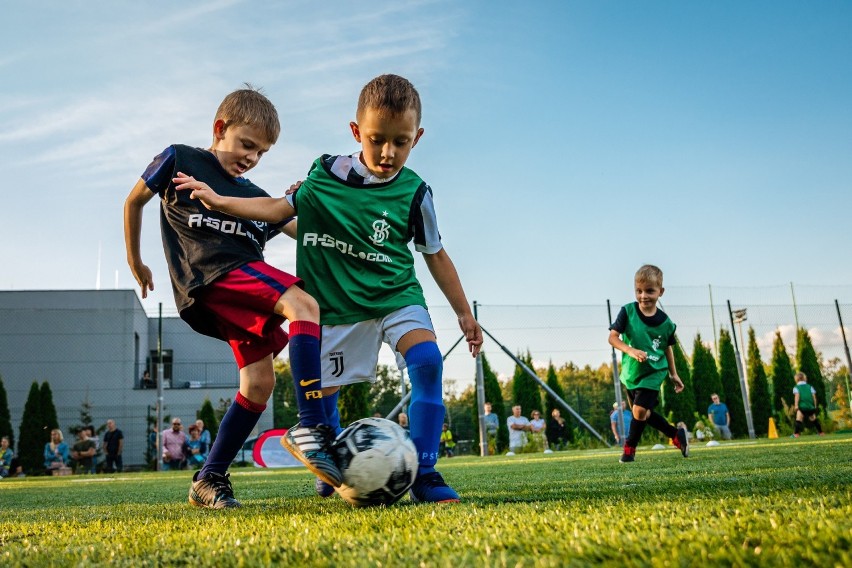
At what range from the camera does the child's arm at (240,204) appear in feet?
9.88

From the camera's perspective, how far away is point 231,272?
3.14 meters

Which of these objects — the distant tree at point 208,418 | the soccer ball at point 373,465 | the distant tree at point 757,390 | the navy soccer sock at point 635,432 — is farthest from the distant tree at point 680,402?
the soccer ball at point 373,465

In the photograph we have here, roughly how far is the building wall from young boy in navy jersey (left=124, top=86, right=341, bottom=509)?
77.0 feet

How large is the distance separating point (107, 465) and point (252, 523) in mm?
18191

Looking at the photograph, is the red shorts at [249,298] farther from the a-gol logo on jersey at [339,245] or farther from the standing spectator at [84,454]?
the standing spectator at [84,454]


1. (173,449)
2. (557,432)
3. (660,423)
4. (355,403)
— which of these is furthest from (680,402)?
(660,423)

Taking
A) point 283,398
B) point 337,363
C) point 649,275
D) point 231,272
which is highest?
point 283,398

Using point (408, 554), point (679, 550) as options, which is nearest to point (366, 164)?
point (408, 554)

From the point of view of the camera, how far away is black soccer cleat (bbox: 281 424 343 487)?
2.47 meters

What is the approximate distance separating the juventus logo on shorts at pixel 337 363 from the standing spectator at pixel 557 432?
15467 millimetres

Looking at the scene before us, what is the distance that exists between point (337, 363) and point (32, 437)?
20303 mm

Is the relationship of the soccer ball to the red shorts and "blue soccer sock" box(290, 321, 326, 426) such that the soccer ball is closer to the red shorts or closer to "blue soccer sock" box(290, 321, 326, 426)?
"blue soccer sock" box(290, 321, 326, 426)

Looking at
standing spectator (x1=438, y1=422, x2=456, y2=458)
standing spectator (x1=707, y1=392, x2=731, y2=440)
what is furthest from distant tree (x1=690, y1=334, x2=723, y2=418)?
standing spectator (x1=438, y1=422, x2=456, y2=458)

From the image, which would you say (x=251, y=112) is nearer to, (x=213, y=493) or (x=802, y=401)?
(x=213, y=493)
